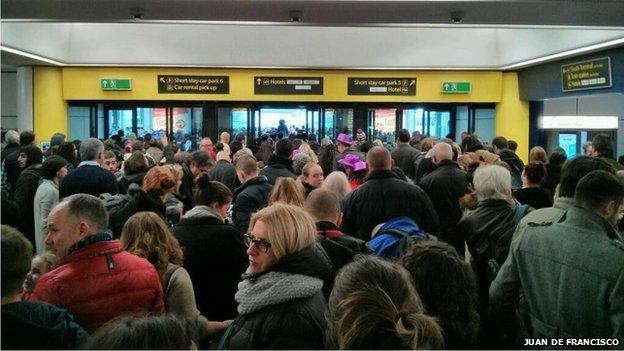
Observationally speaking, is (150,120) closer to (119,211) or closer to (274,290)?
(119,211)

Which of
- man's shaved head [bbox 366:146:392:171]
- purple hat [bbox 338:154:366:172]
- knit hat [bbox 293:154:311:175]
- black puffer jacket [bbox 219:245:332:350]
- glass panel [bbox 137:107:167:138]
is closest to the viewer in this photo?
black puffer jacket [bbox 219:245:332:350]

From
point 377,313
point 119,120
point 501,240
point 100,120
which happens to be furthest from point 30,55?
point 377,313

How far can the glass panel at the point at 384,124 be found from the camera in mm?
16953

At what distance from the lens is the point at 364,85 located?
1620 centimetres

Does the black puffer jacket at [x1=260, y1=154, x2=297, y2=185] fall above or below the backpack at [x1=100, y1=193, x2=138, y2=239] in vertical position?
above

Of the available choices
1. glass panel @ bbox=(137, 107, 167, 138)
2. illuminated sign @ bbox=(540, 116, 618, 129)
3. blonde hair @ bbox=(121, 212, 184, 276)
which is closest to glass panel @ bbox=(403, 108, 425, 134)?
illuminated sign @ bbox=(540, 116, 618, 129)

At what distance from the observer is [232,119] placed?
16.8m

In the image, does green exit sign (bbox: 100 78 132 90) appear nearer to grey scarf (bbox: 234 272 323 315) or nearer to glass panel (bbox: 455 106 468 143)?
glass panel (bbox: 455 106 468 143)

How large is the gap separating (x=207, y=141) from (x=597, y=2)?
Answer: 6.14 m

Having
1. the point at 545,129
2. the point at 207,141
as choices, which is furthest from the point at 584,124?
the point at 207,141

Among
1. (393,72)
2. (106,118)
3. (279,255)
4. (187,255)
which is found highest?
(393,72)

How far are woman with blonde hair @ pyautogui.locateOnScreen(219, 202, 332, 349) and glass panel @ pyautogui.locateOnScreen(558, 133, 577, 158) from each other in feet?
46.4

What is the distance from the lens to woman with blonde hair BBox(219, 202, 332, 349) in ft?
7.86

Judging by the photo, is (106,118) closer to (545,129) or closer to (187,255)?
(545,129)
